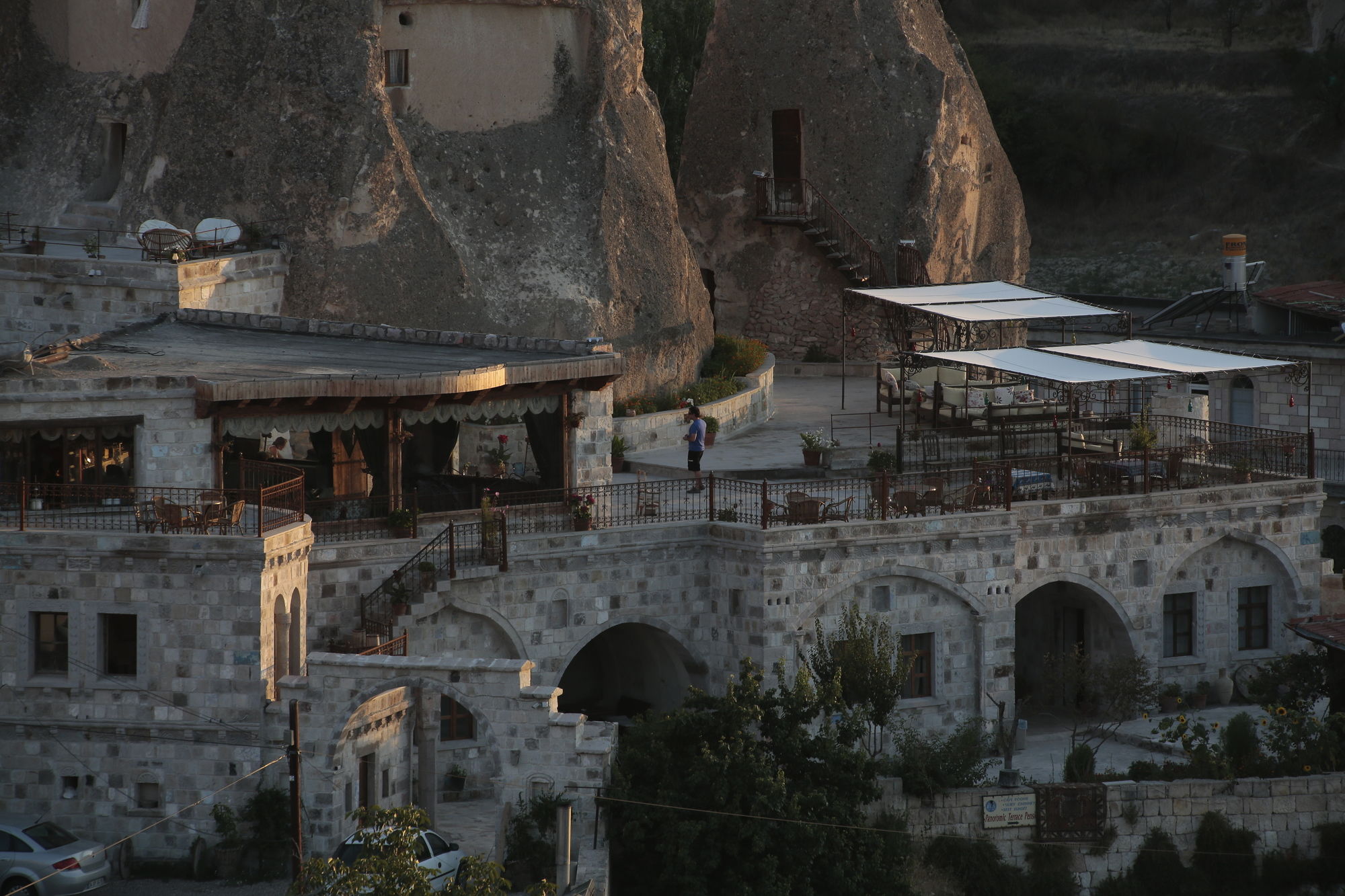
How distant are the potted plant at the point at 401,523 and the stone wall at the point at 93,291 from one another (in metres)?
7.75

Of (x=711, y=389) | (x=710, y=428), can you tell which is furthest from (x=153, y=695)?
(x=711, y=389)

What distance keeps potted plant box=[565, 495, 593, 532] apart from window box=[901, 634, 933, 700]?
18.9ft

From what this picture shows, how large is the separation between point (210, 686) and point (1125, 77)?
6432cm

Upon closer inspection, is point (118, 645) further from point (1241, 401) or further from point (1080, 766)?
point (1241, 401)

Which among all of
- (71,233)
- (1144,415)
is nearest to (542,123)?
(71,233)

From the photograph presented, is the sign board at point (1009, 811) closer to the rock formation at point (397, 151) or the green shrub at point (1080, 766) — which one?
the green shrub at point (1080, 766)

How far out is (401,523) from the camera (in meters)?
37.3

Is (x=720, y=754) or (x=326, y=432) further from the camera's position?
(x=326, y=432)

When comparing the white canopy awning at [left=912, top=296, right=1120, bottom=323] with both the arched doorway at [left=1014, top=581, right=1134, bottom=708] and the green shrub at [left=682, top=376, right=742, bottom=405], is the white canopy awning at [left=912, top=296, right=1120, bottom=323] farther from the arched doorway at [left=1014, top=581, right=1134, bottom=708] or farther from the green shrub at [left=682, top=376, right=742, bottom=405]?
the arched doorway at [left=1014, top=581, right=1134, bottom=708]

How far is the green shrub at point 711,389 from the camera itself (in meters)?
49.0

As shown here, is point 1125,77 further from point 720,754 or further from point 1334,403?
point 720,754

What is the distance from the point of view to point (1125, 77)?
295 ft

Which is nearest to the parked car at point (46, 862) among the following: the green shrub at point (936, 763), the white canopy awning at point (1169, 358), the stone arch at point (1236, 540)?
the green shrub at point (936, 763)

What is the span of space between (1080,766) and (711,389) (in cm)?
1541
